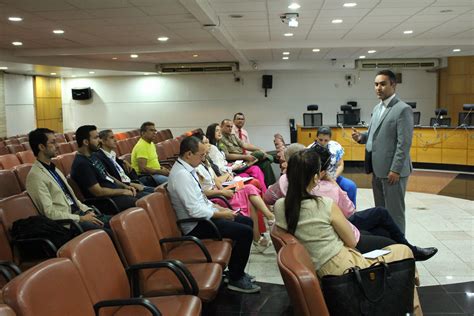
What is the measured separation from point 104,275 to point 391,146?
8.59ft

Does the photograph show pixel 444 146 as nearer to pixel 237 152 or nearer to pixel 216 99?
pixel 237 152

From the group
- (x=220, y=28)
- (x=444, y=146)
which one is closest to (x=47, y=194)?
(x=220, y=28)

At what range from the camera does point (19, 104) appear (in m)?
12.5

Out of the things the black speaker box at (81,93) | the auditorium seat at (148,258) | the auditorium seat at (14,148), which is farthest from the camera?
the black speaker box at (81,93)

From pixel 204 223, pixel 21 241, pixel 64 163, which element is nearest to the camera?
pixel 21 241

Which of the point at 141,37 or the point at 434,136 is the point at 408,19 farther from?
the point at 141,37

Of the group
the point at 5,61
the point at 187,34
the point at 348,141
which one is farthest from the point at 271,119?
the point at 5,61

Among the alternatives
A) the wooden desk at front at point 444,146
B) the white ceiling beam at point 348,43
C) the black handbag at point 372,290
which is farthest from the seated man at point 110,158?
the wooden desk at front at point 444,146

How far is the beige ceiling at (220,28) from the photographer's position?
575 cm

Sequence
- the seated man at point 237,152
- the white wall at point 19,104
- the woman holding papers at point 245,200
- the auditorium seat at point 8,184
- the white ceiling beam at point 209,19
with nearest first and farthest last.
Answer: the auditorium seat at point 8,184, the woman holding papers at point 245,200, the white ceiling beam at point 209,19, the seated man at point 237,152, the white wall at point 19,104

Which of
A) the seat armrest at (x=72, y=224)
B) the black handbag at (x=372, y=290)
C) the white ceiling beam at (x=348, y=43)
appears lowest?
the black handbag at (x=372, y=290)

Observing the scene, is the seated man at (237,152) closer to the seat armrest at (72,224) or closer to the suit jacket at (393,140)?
the suit jacket at (393,140)

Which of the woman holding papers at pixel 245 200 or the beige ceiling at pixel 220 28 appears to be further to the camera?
the beige ceiling at pixel 220 28

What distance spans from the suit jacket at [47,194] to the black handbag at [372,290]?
2.09 metres
